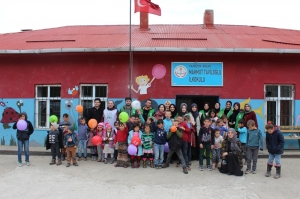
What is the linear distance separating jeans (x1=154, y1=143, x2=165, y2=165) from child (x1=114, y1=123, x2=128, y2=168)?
73 centimetres

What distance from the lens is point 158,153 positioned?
7.30 meters

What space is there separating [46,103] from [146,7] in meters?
4.64

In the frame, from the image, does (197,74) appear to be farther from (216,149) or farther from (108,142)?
(108,142)

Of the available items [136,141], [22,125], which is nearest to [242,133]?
[136,141]

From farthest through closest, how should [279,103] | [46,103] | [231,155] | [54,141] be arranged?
[46,103]
[279,103]
[54,141]
[231,155]

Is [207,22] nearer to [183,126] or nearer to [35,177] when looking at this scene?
[183,126]

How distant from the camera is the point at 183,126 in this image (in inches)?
284

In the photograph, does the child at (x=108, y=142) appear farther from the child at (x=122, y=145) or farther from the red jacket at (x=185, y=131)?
the red jacket at (x=185, y=131)

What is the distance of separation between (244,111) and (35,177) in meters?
5.38

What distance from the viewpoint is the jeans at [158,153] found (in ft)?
23.8

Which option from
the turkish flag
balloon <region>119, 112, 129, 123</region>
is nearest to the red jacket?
balloon <region>119, 112, 129, 123</region>

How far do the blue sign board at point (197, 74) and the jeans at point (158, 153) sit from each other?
2895 millimetres

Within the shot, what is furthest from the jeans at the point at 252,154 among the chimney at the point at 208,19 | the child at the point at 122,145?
the chimney at the point at 208,19

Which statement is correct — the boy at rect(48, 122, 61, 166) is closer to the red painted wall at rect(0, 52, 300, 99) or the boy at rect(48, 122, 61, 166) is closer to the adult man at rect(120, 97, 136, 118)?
the adult man at rect(120, 97, 136, 118)
